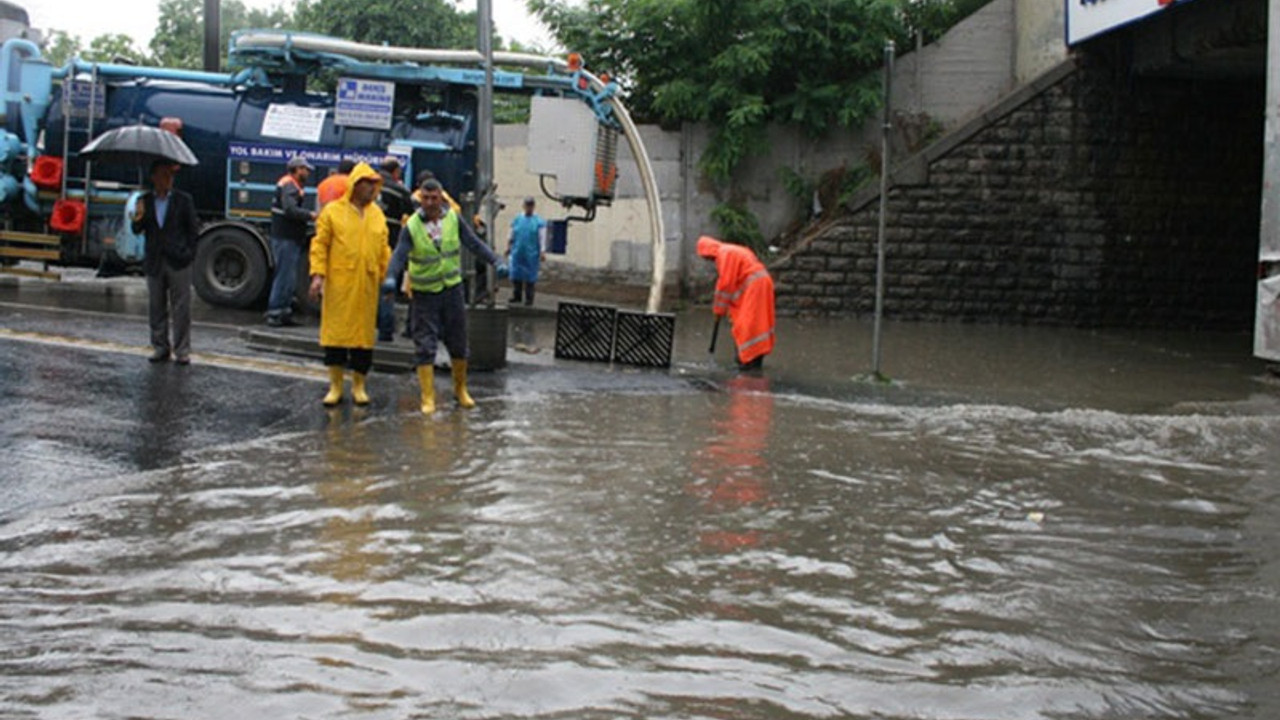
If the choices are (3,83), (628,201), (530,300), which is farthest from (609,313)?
(628,201)

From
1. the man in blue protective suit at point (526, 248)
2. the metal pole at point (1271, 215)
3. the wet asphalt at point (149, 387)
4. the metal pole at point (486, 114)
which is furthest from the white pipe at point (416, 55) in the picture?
the metal pole at point (1271, 215)

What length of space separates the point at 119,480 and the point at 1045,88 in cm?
1711

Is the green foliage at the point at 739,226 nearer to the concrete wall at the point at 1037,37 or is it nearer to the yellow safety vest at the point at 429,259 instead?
the concrete wall at the point at 1037,37

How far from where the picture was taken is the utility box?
53.0ft

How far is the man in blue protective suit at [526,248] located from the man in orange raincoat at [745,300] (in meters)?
6.04

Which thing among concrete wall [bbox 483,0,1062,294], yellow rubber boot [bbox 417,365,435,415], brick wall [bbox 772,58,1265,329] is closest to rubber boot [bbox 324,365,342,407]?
yellow rubber boot [bbox 417,365,435,415]

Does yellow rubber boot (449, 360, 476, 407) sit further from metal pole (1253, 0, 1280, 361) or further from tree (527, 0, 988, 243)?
tree (527, 0, 988, 243)

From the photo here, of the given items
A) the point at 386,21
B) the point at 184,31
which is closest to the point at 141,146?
the point at 386,21

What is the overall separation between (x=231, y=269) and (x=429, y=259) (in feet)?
21.6

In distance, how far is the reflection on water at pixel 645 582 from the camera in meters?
4.52

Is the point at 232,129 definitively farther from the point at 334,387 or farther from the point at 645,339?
the point at 334,387

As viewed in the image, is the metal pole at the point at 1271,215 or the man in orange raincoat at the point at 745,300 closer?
the man in orange raincoat at the point at 745,300

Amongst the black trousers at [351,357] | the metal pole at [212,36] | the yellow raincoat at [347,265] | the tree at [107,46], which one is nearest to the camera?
the yellow raincoat at [347,265]

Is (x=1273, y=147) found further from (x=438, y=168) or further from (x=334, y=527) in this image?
(x=334, y=527)
